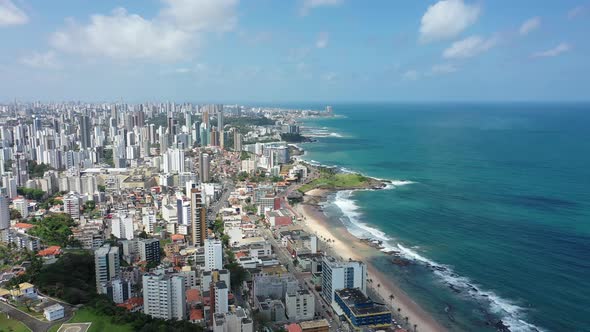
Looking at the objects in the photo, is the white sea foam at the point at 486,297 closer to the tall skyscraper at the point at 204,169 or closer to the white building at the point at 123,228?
the white building at the point at 123,228

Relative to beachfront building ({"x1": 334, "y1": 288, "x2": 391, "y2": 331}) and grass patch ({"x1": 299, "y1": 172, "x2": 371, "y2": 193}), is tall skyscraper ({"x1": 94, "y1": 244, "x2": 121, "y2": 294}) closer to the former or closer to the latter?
beachfront building ({"x1": 334, "y1": 288, "x2": 391, "y2": 331})

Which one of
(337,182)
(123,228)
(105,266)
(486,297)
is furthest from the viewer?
(337,182)

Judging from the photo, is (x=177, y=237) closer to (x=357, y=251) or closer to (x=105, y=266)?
(x=105, y=266)

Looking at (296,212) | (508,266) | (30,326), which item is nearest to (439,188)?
(296,212)

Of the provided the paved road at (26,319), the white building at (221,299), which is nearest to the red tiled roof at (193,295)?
the white building at (221,299)

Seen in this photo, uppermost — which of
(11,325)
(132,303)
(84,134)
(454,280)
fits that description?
(84,134)

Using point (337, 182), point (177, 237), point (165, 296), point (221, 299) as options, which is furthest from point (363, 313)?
point (337, 182)
